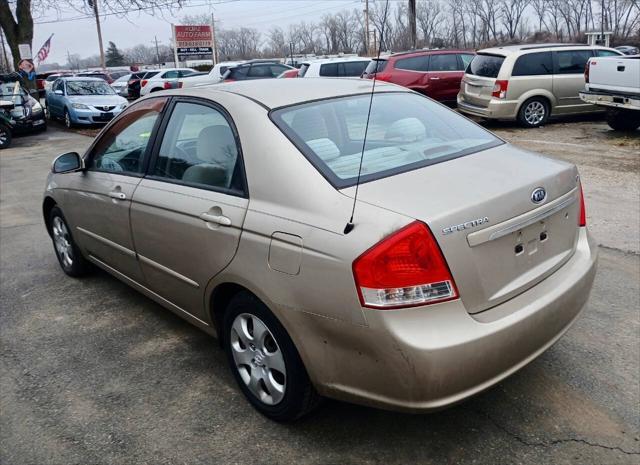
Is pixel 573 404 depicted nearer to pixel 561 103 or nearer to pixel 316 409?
pixel 316 409

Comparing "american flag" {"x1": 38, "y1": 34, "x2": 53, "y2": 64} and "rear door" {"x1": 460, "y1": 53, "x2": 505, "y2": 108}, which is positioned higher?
"american flag" {"x1": 38, "y1": 34, "x2": 53, "y2": 64}

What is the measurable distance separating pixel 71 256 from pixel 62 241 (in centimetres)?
21

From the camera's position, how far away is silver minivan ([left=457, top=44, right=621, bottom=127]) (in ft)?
40.8

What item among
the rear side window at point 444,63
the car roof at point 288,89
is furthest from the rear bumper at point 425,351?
the rear side window at point 444,63

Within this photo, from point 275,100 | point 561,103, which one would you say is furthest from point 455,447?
point 561,103

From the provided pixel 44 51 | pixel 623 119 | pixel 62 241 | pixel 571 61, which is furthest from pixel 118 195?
pixel 44 51

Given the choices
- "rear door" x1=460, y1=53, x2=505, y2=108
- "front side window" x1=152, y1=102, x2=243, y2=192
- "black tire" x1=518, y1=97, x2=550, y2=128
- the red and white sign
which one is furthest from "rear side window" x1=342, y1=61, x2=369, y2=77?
the red and white sign

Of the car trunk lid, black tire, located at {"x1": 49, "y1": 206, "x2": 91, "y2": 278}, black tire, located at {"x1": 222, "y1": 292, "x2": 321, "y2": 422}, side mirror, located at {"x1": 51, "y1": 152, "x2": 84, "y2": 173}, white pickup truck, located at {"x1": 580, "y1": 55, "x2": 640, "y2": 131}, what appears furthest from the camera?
white pickup truck, located at {"x1": 580, "y1": 55, "x2": 640, "y2": 131}

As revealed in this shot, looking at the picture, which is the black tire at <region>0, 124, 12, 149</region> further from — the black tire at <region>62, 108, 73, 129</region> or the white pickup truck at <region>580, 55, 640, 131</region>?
the white pickup truck at <region>580, 55, 640, 131</region>

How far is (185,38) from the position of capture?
42.9 metres

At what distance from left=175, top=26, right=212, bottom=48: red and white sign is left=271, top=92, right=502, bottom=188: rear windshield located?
4199 centimetres

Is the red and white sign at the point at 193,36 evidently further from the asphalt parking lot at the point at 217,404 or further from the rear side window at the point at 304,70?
the asphalt parking lot at the point at 217,404

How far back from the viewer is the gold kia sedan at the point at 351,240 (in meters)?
2.28

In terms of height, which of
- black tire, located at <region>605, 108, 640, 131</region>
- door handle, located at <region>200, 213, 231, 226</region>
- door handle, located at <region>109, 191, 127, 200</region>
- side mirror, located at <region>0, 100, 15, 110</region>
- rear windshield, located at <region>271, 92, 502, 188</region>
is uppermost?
side mirror, located at <region>0, 100, 15, 110</region>
